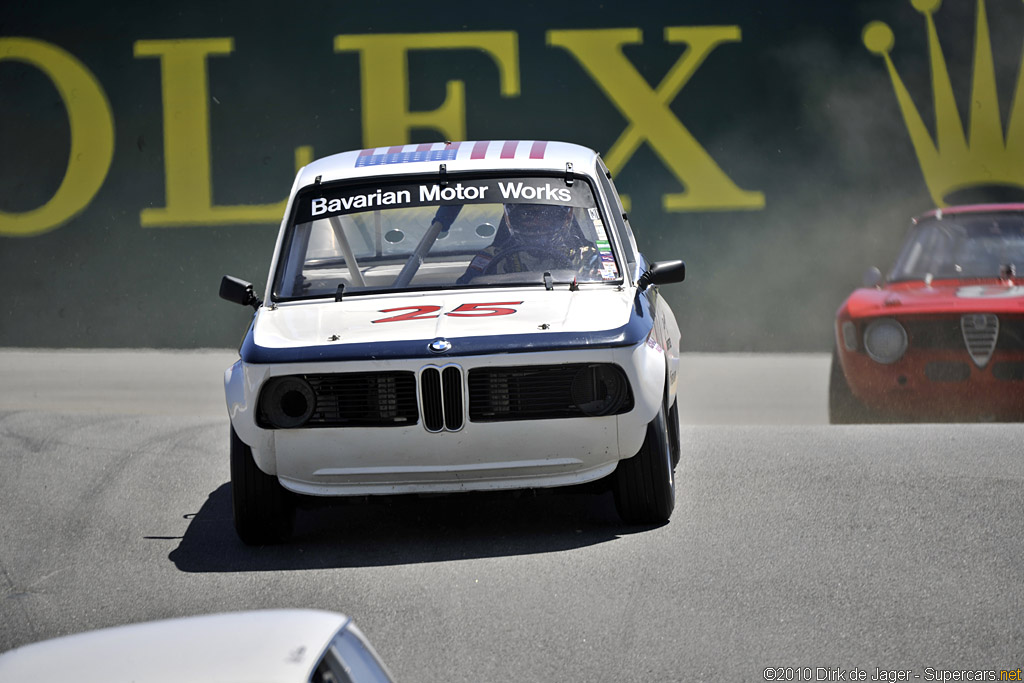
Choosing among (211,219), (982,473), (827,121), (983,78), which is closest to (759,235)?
(827,121)

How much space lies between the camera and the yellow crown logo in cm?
1166

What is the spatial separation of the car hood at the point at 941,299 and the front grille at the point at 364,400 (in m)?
3.96

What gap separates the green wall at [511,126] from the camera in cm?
1177

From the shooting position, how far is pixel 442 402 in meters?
5.29

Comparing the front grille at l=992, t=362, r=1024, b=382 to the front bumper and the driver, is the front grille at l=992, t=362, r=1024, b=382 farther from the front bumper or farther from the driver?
the front bumper

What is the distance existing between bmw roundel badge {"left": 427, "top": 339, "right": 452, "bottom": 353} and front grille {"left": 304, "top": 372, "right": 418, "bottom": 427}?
5.2 inches

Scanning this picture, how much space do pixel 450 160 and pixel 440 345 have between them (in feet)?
5.10

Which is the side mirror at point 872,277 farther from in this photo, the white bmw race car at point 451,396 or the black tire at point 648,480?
the black tire at point 648,480

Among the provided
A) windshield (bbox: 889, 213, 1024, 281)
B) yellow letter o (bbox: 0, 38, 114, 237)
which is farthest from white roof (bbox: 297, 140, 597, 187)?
yellow letter o (bbox: 0, 38, 114, 237)

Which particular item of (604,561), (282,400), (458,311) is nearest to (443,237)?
(458,311)

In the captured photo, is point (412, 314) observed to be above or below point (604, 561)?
above

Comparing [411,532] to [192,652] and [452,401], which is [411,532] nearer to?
[452,401]

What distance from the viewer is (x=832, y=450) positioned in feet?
23.8

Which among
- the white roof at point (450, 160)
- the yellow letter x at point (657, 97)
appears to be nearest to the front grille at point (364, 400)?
the white roof at point (450, 160)
